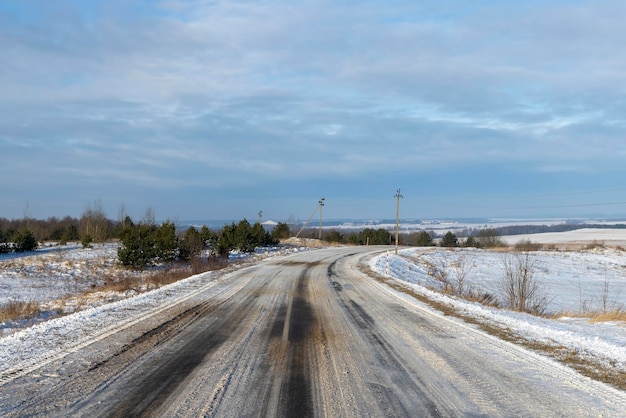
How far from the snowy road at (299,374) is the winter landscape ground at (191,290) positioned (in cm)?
82

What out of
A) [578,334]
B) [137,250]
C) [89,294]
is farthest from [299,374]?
[137,250]

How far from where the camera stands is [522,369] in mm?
6992

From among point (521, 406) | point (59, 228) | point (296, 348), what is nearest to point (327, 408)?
point (521, 406)

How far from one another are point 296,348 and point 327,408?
9.67 feet

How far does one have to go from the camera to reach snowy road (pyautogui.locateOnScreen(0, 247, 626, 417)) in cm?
518

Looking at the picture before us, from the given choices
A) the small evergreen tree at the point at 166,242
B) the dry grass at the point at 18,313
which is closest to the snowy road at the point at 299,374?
the dry grass at the point at 18,313

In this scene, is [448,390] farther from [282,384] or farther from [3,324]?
[3,324]

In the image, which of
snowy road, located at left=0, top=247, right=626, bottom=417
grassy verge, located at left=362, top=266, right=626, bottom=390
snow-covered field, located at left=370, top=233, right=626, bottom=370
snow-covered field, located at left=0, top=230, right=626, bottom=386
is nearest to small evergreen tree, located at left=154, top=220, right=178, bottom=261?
snow-covered field, located at left=0, top=230, right=626, bottom=386

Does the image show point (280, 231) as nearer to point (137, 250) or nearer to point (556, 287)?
point (137, 250)

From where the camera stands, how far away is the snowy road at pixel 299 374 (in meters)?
5.18

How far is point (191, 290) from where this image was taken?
1650 centimetres

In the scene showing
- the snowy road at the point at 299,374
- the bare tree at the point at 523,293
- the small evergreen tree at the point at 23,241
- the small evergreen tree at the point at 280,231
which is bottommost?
the bare tree at the point at 523,293

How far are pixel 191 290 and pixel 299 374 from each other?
10.9 metres

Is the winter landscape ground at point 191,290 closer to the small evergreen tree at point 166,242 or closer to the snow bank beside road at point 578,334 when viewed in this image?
the snow bank beside road at point 578,334
